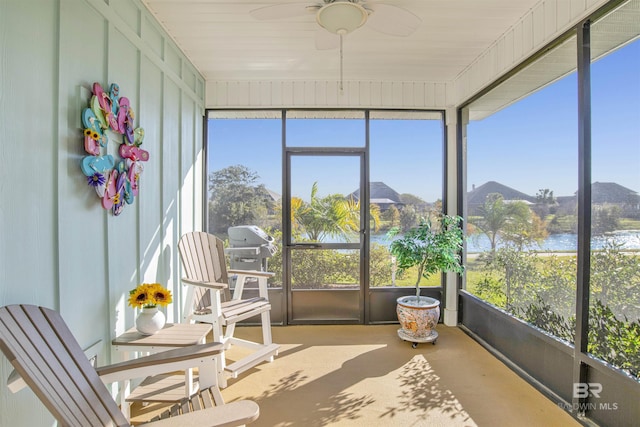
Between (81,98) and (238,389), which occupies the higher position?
(81,98)

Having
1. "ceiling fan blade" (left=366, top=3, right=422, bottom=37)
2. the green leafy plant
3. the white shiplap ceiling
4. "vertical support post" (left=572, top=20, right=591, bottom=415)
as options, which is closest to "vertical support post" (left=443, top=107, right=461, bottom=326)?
the green leafy plant

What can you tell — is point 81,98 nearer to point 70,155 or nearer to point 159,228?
point 70,155

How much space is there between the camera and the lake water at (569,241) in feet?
6.10

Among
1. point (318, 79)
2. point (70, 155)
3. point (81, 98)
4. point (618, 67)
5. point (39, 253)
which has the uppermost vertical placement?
point (318, 79)

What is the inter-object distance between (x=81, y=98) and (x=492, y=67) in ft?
10.6

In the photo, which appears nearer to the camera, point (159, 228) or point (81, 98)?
point (81, 98)

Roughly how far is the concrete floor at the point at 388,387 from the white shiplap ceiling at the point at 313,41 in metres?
2.67

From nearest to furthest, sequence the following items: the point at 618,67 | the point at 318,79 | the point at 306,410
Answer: the point at 618,67 → the point at 306,410 → the point at 318,79

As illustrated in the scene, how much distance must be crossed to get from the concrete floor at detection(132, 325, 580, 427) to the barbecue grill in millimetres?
839

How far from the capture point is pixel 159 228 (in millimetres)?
2748

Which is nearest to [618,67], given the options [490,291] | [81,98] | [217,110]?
[490,291]

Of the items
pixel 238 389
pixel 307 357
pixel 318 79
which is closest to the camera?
pixel 238 389

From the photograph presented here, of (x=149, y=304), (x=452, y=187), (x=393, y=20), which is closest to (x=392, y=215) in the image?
(x=452, y=187)

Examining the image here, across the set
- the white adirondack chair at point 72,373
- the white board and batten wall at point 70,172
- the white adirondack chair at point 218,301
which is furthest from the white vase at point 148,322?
the white adirondack chair at point 72,373
